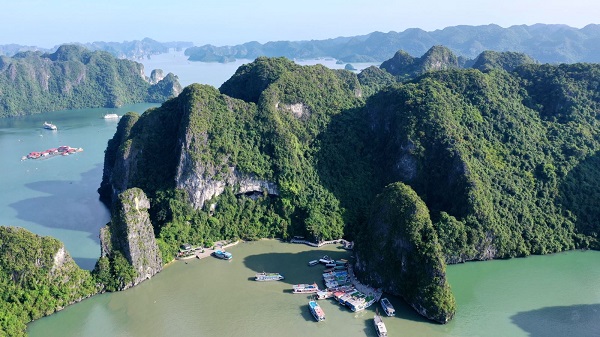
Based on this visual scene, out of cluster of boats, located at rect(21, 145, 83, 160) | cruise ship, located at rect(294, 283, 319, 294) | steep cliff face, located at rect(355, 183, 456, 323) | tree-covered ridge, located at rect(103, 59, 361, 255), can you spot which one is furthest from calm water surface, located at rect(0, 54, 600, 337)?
cluster of boats, located at rect(21, 145, 83, 160)

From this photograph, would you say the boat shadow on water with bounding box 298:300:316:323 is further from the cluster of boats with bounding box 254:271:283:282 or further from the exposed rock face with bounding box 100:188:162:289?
the exposed rock face with bounding box 100:188:162:289

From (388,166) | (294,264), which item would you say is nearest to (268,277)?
(294,264)

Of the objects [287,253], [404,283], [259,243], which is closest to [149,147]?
[259,243]

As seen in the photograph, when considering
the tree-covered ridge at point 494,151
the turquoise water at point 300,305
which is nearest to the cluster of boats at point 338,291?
the turquoise water at point 300,305

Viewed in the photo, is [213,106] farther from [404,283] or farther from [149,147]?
[404,283]

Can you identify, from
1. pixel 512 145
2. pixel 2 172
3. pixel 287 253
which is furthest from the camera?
pixel 2 172

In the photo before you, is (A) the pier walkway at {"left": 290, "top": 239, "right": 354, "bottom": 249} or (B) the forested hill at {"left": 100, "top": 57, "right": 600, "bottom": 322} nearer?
(B) the forested hill at {"left": 100, "top": 57, "right": 600, "bottom": 322}

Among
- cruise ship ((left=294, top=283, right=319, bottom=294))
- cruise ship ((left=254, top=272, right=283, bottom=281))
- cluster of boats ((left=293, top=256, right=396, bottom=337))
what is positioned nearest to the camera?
cluster of boats ((left=293, top=256, right=396, bottom=337))
